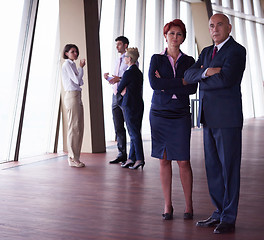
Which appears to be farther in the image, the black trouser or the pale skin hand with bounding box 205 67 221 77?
the black trouser

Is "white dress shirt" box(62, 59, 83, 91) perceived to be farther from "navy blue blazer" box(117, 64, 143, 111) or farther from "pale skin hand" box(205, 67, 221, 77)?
"pale skin hand" box(205, 67, 221, 77)

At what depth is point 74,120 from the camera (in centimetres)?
566

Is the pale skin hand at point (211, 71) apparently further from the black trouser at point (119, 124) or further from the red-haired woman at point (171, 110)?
the black trouser at point (119, 124)

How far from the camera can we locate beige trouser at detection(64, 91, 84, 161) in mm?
5621

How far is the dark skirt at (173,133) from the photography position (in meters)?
3.23

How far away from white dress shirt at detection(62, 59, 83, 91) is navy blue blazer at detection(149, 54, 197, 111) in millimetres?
2410

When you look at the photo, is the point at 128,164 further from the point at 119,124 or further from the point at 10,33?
the point at 10,33

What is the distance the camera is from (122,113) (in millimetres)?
6059

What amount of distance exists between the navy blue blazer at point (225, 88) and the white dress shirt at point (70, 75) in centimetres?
280

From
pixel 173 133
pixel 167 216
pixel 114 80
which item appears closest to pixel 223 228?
pixel 167 216

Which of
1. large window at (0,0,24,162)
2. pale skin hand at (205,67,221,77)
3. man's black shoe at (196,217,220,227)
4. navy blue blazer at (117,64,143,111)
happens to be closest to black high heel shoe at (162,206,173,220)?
man's black shoe at (196,217,220,227)

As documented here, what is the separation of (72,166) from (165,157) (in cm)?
274

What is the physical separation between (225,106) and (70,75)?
120 inches

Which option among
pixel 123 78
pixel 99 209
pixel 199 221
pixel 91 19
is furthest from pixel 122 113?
pixel 199 221
